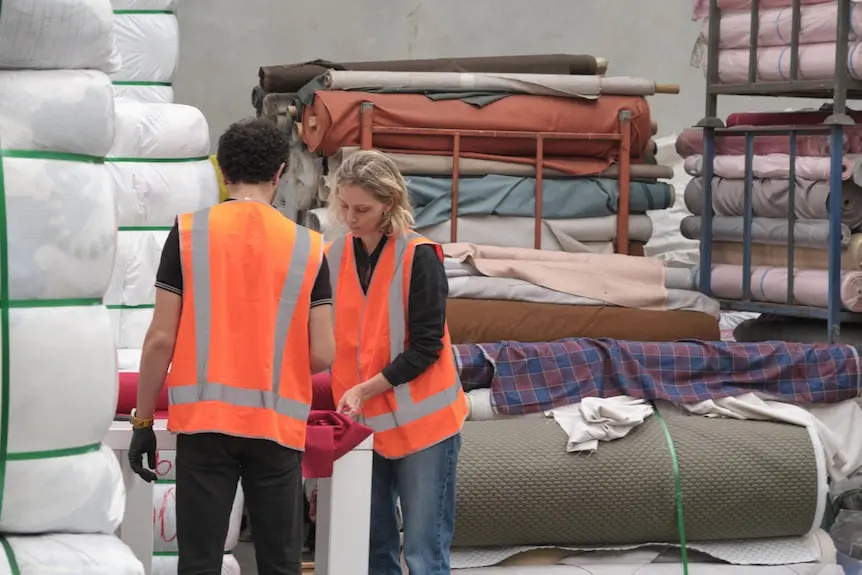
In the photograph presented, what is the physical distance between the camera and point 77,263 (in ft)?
8.45

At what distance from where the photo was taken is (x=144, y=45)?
207 inches

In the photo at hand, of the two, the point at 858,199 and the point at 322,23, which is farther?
the point at 322,23

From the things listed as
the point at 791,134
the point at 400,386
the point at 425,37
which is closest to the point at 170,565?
the point at 400,386

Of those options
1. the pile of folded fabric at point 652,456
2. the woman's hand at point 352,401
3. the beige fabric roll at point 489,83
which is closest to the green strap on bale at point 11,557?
the woman's hand at point 352,401

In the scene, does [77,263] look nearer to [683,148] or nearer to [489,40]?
[683,148]

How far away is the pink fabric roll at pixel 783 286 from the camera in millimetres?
5398

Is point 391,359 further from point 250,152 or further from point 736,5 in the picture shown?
point 736,5

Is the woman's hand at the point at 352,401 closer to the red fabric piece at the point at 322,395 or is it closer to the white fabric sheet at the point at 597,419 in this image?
the red fabric piece at the point at 322,395

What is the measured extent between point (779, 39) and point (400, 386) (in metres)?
2.84

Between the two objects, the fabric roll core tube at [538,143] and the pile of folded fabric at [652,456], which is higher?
the fabric roll core tube at [538,143]

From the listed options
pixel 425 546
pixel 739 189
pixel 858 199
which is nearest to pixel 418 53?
pixel 739 189

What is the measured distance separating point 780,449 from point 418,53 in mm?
4978

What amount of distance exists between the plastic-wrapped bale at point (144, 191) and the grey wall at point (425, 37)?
149 inches

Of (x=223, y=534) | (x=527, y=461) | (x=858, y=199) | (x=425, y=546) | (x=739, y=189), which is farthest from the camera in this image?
(x=739, y=189)
